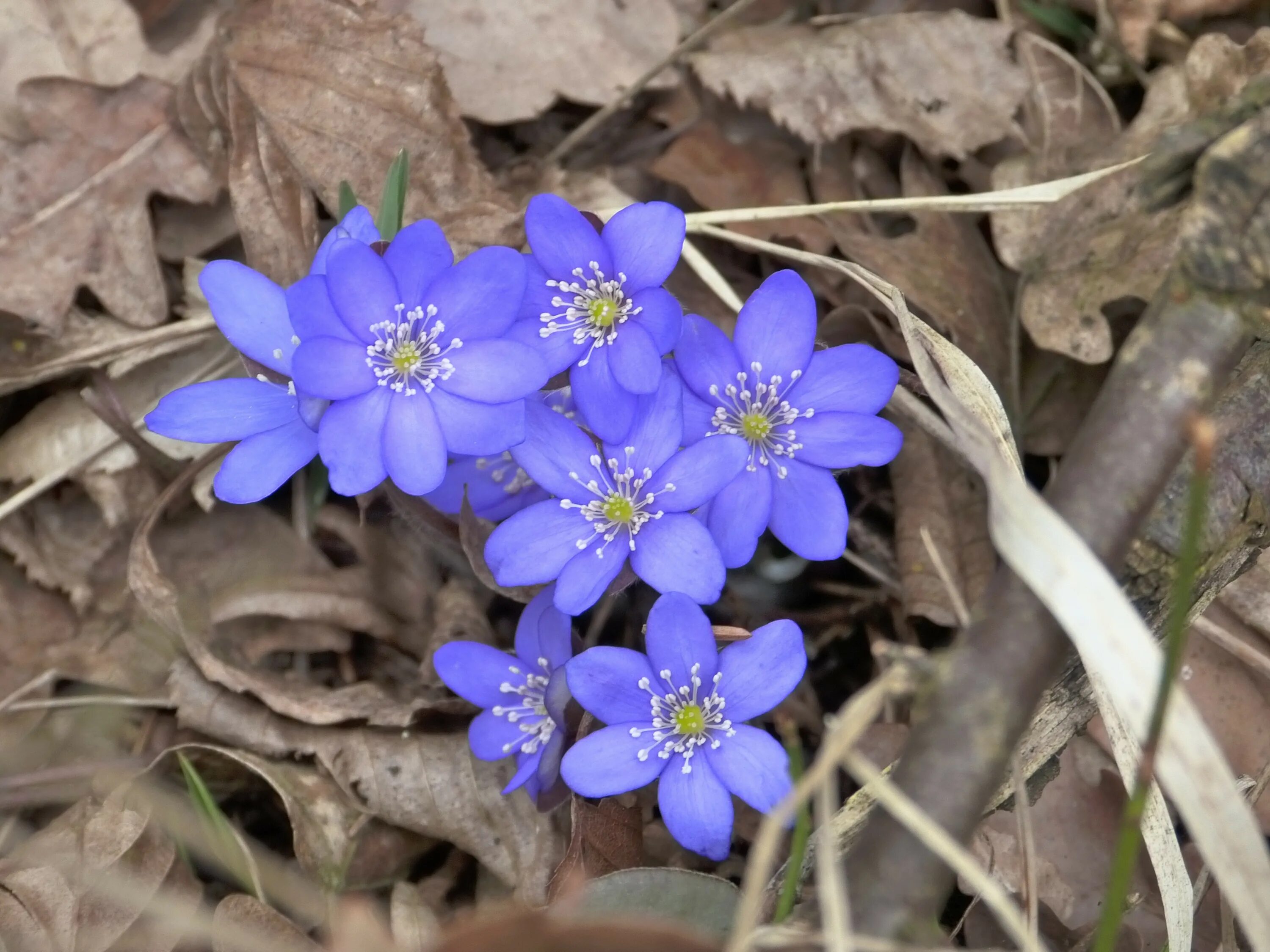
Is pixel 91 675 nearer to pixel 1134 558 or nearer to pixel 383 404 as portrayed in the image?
pixel 383 404

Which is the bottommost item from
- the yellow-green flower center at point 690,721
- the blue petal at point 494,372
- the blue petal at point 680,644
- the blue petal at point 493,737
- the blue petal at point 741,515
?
the blue petal at point 493,737

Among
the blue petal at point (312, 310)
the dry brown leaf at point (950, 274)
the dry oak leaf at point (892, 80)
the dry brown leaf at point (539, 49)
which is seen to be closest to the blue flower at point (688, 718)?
the blue petal at point (312, 310)

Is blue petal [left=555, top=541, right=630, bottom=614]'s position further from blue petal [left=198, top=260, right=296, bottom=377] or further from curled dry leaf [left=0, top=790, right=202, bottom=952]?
curled dry leaf [left=0, top=790, right=202, bottom=952]

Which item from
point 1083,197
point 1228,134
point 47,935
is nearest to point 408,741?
point 47,935

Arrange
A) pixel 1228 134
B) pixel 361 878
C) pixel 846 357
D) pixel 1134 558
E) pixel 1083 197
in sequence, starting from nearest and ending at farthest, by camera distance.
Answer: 1. pixel 1228 134
2. pixel 1134 558
3. pixel 846 357
4. pixel 361 878
5. pixel 1083 197

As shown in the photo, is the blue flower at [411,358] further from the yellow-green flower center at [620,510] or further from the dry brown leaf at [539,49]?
the dry brown leaf at [539,49]

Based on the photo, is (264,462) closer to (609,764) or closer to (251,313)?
(251,313)
